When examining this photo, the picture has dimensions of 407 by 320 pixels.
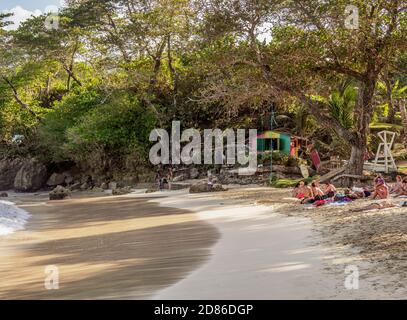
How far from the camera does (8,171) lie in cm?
4047

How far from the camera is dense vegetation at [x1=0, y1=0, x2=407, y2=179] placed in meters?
20.8

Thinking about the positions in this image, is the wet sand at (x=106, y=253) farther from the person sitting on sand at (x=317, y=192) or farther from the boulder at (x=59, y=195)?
the boulder at (x=59, y=195)

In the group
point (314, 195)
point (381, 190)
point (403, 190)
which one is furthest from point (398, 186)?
point (314, 195)

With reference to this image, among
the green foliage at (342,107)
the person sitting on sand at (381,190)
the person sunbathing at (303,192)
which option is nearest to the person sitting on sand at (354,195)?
the person sitting on sand at (381,190)

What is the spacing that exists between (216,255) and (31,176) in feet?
103

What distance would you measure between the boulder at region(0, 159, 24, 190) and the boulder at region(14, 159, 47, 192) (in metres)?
1.18

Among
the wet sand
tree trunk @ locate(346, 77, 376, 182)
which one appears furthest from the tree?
A: the wet sand

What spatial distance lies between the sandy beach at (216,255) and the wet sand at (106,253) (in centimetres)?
2

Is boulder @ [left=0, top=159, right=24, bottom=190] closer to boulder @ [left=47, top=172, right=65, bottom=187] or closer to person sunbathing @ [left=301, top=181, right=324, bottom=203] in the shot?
boulder @ [left=47, top=172, right=65, bottom=187]

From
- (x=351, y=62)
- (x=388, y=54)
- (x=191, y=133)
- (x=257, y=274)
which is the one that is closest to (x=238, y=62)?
(x=351, y=62)

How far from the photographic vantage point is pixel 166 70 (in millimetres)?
38094

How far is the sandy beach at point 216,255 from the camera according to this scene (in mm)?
7162

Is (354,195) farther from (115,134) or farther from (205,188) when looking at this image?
(115,134)
